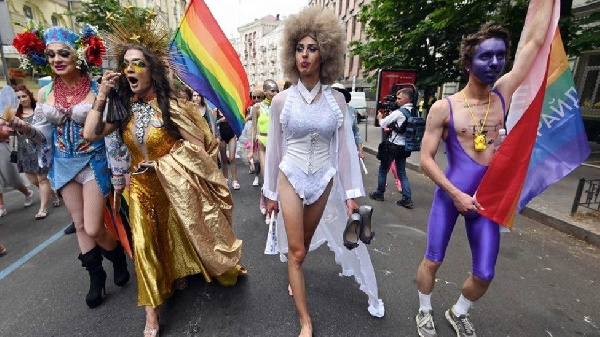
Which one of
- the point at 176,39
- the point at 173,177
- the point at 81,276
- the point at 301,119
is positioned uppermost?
the point at 176,39

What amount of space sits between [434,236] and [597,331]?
1549mm

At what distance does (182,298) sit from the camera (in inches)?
105

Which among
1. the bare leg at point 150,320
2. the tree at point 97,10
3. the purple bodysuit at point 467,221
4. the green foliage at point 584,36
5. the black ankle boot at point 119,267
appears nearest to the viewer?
the purple bodysuit at point 467,221

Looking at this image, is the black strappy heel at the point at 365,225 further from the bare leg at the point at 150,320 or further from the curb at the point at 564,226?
the curb at the point at 564,226

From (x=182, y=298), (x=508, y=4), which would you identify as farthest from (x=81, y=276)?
(x=508, y=4)

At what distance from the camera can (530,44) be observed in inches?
75.5

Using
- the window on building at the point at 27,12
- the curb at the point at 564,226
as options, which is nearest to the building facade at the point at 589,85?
the curb at the point at 564,226

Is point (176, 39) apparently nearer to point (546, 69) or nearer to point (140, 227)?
point (140, 227)

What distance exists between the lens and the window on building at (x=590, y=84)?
10609 millimetres

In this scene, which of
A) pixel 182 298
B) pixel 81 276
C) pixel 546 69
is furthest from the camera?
pixel 81 276

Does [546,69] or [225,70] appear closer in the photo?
[546,69]

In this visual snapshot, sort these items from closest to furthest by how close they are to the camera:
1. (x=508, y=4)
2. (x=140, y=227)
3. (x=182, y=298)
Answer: (x=140, y=227), (x=182, y=298), (x=508, y=4)

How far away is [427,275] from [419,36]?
9.21 m

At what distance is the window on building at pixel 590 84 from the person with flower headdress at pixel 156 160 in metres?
13.7
